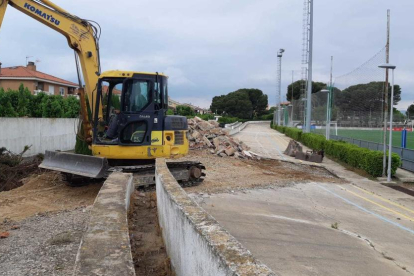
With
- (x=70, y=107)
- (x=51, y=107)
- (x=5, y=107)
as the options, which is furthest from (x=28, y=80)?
(x=5, y=107)

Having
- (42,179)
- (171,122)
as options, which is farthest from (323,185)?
(42,179)

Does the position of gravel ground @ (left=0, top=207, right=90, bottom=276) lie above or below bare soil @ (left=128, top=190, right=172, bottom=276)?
above

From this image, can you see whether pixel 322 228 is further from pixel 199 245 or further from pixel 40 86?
pixel 40 86

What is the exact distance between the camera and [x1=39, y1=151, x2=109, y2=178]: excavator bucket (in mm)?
9266

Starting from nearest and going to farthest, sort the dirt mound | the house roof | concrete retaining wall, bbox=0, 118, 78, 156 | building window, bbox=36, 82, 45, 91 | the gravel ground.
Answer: the gravel ground < the dirt mound < concrete retaining wall, bbox=0, 118, 78, 156 < the house roof < building window, bbox=36, 82, 45, 91

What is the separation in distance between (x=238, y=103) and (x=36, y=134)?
8811 centimetres

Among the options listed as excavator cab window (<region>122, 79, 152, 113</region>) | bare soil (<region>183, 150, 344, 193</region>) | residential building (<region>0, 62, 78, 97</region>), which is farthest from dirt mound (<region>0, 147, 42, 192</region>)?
residential building (<region>0, 62, 78, 97</region>)

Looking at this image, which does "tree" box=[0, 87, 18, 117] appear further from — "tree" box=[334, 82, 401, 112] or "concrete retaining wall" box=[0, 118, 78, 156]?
"tree" box=[334, 82, 401, 112]

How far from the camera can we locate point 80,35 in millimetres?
10812

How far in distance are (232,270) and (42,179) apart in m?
10.3

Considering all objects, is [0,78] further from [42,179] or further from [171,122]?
[171,122]

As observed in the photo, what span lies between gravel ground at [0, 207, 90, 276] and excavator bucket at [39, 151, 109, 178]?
1.89 meters

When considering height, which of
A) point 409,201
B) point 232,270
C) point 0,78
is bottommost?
point 409,201

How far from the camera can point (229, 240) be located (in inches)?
120
